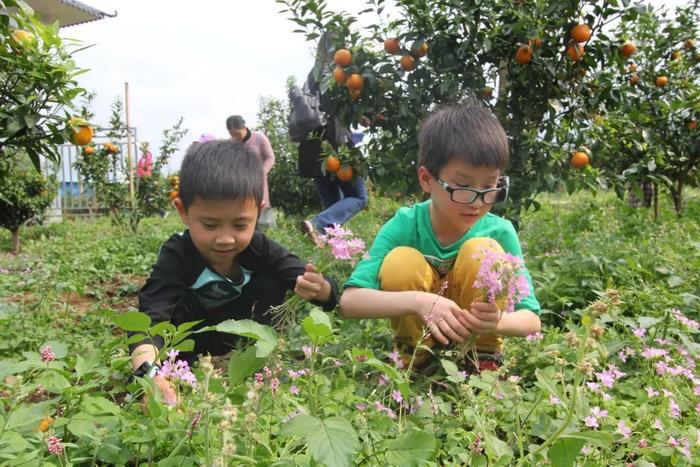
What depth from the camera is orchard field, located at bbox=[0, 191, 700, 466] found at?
0.94 m

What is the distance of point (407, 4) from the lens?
365 centimetres

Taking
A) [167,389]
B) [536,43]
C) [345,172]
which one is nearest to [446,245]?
[167,389]

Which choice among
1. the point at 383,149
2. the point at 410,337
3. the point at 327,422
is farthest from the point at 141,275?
the point at 327,422

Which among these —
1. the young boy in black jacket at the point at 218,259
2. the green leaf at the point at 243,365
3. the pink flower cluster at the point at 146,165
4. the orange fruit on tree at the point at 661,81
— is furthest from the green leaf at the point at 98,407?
the pink flower cluster at the point at 146,165

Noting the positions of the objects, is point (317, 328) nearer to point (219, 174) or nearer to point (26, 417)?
point (26, 417)

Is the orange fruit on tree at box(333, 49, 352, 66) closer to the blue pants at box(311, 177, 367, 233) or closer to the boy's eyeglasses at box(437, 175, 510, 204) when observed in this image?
the blue pants at box(311, 177, 367, 233)

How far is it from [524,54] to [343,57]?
1058mm

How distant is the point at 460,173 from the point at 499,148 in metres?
0.16

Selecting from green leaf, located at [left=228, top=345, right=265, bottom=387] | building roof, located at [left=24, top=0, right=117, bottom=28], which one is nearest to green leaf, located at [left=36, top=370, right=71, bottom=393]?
green leaf, located at [left=228, top=345, right=265, bottom=387]

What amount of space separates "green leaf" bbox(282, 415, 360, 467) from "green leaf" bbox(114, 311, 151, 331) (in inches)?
14.2

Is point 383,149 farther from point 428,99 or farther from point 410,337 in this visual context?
point 410,337

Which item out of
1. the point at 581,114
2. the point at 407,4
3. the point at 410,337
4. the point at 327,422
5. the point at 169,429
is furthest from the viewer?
the point at 581,114

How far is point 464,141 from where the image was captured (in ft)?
6.32

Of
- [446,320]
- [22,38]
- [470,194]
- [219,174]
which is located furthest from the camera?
[22,38]
